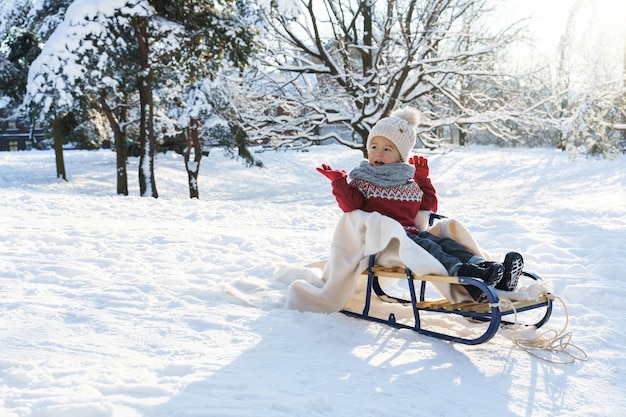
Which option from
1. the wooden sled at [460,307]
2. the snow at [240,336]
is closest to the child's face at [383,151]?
the wooden sled at [460,307]

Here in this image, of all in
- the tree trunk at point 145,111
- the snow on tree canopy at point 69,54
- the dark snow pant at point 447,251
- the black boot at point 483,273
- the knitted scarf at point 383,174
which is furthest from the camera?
the tree trunk at point 145,111

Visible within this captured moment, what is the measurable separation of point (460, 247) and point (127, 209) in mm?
6676

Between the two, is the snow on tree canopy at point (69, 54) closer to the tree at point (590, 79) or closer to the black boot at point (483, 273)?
the black boot at point (483, 273)

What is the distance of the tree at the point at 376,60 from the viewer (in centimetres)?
1381

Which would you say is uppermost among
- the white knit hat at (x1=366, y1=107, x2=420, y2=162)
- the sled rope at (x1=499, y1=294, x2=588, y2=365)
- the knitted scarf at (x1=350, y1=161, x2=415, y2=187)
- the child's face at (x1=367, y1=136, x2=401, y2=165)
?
the white knit hat at (x1=366, y1=107, x2=420, y2=162)

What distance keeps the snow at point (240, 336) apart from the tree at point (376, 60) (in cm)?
668

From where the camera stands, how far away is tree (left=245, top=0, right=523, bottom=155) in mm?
13812

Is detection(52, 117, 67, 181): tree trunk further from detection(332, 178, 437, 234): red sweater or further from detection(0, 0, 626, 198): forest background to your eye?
detection(332, 178, 437, 234): red sweater

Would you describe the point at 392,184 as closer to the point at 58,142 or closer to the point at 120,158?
the point at 120,158

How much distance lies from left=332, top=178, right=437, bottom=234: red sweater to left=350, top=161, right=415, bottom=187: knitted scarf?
30 mm

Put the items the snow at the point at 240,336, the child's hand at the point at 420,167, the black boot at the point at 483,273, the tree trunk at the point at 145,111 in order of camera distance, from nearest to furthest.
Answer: the snow at the point at 240,336, the black boot at the point at 483,273, the child's hand at the point at 420,167, the tree trunk at the point at 145,111

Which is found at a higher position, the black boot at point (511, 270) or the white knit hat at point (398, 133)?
the white knit hat at point (398, 133)

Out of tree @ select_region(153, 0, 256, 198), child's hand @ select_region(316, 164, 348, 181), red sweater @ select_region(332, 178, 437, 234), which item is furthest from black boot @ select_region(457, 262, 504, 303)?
tree @ select_region(153, 0, 256, 198)

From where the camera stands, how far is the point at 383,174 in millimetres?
3990
